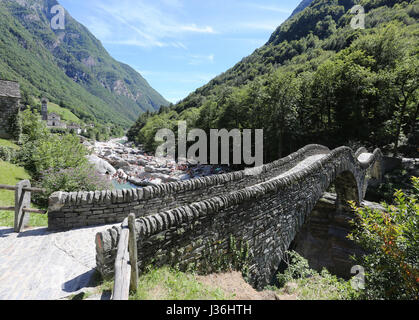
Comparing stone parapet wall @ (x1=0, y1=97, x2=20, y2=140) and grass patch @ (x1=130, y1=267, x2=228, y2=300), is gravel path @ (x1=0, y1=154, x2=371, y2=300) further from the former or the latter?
stone parapet wall @ (x1=0, y1=97, x2=20, y2=140)

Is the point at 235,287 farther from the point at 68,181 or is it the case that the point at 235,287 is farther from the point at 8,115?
the point at 8,115

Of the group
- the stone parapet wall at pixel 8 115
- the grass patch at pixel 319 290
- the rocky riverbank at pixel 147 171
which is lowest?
the rocky riverbank at pixel 147 171

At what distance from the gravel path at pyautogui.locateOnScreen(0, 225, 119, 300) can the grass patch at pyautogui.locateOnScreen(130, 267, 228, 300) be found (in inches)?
42.7

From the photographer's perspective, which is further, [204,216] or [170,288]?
[204,216]

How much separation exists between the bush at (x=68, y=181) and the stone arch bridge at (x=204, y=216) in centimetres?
349

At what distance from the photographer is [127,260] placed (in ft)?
9.47

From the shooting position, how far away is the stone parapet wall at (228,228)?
3.58m

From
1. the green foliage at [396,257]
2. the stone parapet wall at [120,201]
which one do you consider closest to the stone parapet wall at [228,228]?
the stone parapet wall at [120,201]

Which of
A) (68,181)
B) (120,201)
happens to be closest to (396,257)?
(120,201)

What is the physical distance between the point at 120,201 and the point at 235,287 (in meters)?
3.92

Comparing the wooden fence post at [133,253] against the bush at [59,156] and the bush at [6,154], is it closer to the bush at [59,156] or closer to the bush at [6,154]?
the bush at [59,156]

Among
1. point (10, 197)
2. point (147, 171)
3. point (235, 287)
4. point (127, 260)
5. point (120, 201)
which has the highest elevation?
point (127, 260)

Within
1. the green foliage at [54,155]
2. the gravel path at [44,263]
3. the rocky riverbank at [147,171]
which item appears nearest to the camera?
the gravel path at [44,263]
